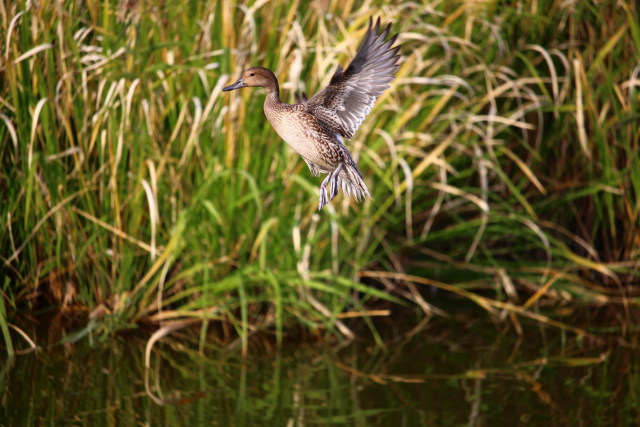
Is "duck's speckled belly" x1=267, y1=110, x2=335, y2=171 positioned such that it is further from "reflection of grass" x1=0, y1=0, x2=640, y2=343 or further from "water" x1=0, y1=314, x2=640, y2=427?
"water" x1=0, y1=314, x2=640, y2=427

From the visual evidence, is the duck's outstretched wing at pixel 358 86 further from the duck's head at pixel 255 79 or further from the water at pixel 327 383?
the water at pixel 327 383

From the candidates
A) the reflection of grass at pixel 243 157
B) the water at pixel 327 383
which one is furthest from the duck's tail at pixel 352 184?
the water at pixel 327 383

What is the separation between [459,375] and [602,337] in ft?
2.27

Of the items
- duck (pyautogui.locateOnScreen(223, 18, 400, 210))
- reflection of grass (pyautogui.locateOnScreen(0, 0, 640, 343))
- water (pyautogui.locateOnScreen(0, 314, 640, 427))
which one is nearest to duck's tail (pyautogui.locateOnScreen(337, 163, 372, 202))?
duck (pyautogui.locateOnScreen(223, 18, 400, 210))

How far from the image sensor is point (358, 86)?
53 cm

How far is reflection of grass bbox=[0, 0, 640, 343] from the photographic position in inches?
95.7

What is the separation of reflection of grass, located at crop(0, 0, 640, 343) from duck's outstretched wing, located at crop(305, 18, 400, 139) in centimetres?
157

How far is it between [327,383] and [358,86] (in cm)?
238

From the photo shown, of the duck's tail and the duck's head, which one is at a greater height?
the duck's head

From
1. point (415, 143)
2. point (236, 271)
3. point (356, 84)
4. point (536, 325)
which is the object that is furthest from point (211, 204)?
point (356, 84)

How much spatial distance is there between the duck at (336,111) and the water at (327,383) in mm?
2148

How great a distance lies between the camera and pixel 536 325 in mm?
3357

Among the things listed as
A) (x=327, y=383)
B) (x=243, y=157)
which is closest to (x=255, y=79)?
(x=243, y=157)

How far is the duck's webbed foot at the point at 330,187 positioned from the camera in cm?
39
